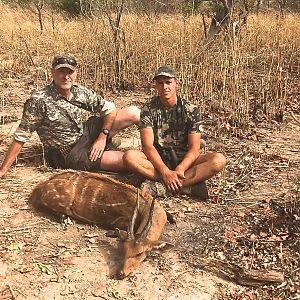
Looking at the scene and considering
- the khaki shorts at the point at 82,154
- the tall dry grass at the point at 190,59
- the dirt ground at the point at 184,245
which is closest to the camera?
the dirt ground at the point at 184,245

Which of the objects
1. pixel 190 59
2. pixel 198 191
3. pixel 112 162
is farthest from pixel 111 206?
pixel 190 59

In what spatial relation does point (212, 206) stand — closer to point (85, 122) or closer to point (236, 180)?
point (236, 180)

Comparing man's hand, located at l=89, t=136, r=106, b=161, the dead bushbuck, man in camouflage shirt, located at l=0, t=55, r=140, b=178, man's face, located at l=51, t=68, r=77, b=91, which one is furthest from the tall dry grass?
the dead bushbuck

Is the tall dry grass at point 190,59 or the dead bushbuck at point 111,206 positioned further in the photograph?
the tall dry grass at point 190,59

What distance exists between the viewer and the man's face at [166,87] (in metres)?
4.24

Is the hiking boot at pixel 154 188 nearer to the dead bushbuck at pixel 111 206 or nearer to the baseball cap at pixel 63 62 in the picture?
the dead bushbuck at pixel 111 206

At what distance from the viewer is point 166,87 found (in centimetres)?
428

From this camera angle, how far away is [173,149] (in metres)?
4.55

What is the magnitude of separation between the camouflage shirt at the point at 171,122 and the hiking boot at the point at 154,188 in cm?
42

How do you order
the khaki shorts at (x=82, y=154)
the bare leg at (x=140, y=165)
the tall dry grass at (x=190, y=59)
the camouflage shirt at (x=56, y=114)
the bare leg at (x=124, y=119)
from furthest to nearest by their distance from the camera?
the tall dry grass at (x=190, y=59) < the bare leg at (x=124, y=119) < the khaki shorts at (x=82, y=154) < the camouflage shirt at (x=56, y=114) < the bare leg at (x=140, y=165)

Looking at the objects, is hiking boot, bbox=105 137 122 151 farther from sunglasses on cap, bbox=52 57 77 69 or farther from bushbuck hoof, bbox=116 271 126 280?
bushbuck hoof, bbox=116 271 126 280

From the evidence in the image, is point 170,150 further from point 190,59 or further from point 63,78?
point 190,59

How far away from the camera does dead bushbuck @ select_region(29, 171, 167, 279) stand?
3328 millimetres

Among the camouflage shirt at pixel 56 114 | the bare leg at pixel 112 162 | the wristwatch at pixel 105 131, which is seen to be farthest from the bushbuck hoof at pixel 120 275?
the wristwatch at pixel 105 131
